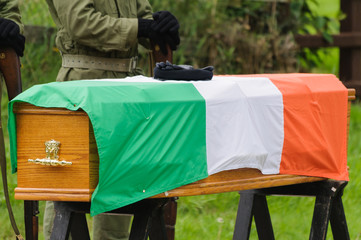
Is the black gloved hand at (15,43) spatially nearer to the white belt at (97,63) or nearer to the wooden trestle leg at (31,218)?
the white belt at (97,63)

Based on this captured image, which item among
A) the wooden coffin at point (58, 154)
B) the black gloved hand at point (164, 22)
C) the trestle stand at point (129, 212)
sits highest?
the black gloved hand at point (164, 22)

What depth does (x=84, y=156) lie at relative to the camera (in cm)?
281

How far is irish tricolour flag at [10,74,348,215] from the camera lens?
2.79 m

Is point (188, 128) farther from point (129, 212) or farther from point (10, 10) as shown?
point (10, 10)

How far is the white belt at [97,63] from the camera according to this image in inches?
158

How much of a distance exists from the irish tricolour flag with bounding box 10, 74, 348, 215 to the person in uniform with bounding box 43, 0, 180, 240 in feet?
2.40

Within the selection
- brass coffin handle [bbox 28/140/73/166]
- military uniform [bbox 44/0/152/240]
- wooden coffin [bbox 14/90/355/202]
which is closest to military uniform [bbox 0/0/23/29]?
military uniform [bbox 44/0/152/240]

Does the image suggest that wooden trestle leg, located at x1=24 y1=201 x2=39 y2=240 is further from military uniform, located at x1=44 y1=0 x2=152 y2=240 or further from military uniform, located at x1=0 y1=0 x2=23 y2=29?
military uniform, located at x1=0 y1=0 x2=23 y2=29

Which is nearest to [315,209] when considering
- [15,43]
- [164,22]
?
[164,22]

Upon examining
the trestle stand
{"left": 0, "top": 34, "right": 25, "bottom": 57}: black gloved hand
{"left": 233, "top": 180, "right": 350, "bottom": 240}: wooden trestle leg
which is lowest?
{"left": 233, "top": 180, "right": 350, "bottom": 240}: wooden trestle leg

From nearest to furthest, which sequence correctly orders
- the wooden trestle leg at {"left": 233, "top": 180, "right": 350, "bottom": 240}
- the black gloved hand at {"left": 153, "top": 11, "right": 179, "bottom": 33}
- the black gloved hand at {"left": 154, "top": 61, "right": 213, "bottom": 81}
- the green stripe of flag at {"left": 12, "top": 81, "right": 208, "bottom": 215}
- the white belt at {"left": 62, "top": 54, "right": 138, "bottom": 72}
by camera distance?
the green stripe of flag at {"left": 12, "top": 81, "right": 208, "bottom": 215}, the black gloved hand at {"left": 154, "top": 61, "right": 213, "bottom": 81}, the wooden trestle leg at {"left": 233, "top": 180, "right": 350, "bottom": 240}, the black gloved hand at {"left": 153, "top": 11, "right": 179, "bottom": 33}, the white belt at {"left": 62, "top": 54, "right": 138, "bottom": 72}

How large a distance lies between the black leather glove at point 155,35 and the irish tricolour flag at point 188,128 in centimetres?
69

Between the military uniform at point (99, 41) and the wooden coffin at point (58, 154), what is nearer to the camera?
the wooden coffin at point (58, 154)

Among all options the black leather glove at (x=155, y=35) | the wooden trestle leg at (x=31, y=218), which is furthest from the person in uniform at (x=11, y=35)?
the wooden trestle leg at (x=31, y=218)
